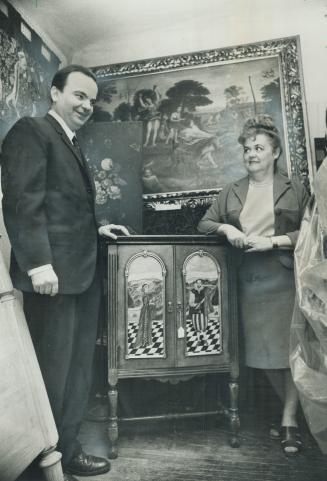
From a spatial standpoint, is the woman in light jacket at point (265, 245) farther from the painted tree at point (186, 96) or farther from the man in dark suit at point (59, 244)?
the man in dark suit at point (59, 244)

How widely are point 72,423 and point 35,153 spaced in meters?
1.03

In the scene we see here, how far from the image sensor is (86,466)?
1.53 meters

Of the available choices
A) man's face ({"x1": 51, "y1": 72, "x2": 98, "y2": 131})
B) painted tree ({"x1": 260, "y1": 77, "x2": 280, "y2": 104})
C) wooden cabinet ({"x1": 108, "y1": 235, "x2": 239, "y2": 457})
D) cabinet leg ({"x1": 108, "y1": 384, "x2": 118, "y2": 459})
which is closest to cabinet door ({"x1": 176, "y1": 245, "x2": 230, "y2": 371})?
wooden cabinet ({"x1": 108, "y1": 235, "x2": 239, "y2": 457})

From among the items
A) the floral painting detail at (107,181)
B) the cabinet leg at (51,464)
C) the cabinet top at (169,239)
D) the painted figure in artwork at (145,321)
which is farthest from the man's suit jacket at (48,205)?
the cabinet leg at (51,464)

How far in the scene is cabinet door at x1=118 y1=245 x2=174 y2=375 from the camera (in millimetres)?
1706

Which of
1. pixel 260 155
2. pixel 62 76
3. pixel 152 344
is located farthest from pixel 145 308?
pixel 62 76

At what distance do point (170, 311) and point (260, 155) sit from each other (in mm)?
829

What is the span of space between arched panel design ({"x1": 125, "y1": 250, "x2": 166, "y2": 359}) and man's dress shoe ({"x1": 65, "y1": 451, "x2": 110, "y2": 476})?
0.40m

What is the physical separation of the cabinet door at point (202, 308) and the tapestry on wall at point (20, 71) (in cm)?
87

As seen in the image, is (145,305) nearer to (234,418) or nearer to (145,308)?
(145,308)

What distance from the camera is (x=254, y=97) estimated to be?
78.2 inches

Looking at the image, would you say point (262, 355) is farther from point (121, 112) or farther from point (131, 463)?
point (121, 112)

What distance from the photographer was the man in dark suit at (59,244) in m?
1.46

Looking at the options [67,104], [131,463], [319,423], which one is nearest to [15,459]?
[131,463]
